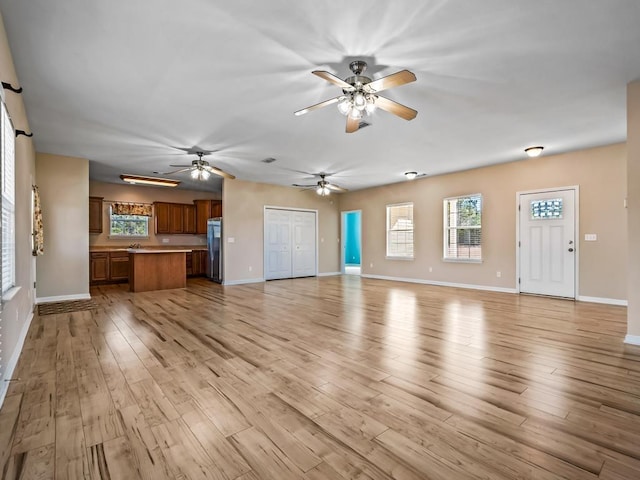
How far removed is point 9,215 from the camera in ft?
9.60

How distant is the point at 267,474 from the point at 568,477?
4.61ft

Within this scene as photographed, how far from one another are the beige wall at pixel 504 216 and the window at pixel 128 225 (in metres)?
6.40

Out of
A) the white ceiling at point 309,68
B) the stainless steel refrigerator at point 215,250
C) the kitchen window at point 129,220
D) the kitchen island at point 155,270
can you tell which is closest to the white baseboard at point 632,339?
the white ceiling at point 309,68

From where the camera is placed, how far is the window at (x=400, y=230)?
27.7ft

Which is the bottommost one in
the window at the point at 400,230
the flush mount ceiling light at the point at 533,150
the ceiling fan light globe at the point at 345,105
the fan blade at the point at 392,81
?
the window at the point at 400,230

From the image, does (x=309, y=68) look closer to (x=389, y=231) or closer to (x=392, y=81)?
(x=392, y=81)

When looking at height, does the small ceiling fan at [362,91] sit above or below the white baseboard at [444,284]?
above

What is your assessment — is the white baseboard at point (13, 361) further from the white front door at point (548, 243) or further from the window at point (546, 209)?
the window at point (546, 209)

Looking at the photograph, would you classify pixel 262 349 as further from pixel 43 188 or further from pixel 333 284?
pixel 43 188

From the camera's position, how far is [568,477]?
4.77 feet

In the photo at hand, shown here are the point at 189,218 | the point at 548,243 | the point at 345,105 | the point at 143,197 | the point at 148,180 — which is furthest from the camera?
the point at 189,218

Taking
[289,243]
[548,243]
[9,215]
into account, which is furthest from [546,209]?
[9,215]

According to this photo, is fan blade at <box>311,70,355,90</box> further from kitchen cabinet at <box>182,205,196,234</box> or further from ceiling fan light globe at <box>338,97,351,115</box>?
kitchen cabinet at <box>182,205,196,234</box>

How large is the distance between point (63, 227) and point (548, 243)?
907 cm
